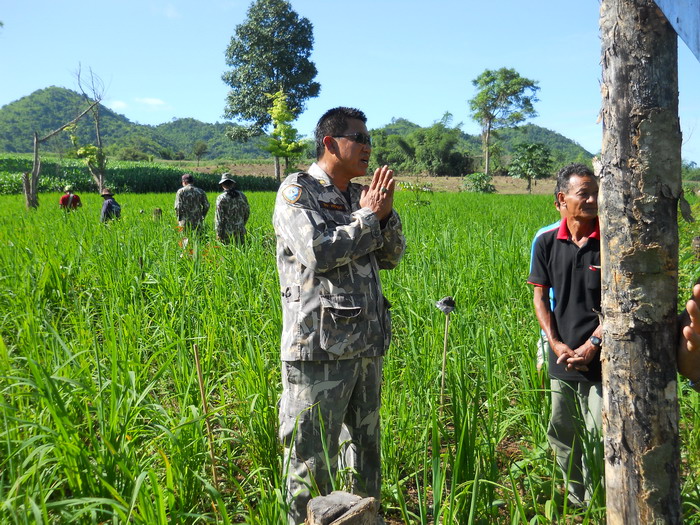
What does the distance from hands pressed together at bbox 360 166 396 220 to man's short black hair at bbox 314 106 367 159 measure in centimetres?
23

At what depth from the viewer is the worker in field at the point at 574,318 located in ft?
6.72

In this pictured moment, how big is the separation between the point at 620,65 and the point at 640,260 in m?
0.43

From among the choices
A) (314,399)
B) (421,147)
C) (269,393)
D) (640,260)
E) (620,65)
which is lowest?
(269,393)

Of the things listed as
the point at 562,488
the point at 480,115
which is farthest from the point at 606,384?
the point at 480,115

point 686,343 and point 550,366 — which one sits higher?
point 686,343

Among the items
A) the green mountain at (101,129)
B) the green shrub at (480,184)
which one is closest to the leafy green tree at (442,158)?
the green shrub at (480,184)

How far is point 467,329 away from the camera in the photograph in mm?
3043

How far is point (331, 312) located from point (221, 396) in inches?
43.6

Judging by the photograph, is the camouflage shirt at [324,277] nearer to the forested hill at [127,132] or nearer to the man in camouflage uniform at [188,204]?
the man in camouflage uniform at [188,204]

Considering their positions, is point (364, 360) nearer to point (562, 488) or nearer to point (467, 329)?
point (562, 488)

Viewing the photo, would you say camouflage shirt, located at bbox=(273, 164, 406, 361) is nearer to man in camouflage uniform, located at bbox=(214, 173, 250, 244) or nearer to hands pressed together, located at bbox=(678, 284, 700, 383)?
hands pressed together, located at bbox=(678, 284, 700, 383)

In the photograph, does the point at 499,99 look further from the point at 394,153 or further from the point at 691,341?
the point at 691,341

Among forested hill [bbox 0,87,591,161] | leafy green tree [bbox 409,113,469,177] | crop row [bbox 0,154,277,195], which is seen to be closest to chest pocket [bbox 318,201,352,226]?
crop row [bbox 0,154,277,195]

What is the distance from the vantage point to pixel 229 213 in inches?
241
